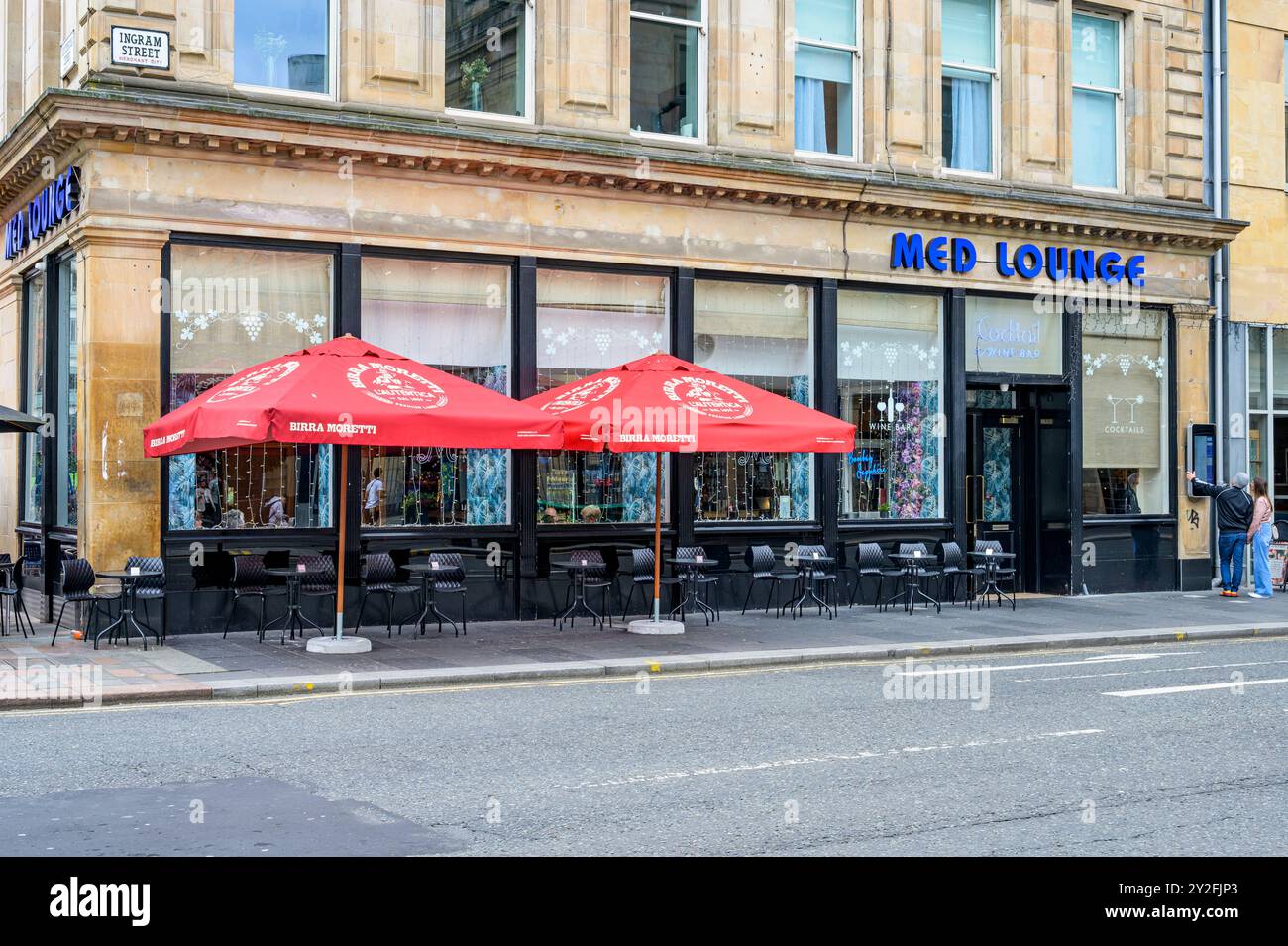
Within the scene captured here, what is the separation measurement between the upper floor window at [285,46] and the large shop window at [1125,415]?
1234 cm

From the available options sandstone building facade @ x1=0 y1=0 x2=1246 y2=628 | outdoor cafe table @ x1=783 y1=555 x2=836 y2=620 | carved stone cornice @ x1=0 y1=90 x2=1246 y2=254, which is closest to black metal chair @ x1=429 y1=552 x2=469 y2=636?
sandstone building facade @ x1=0 y1=0 x2=1246 y2=628

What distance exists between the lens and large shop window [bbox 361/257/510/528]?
17.8 m

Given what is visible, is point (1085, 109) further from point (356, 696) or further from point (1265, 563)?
point (356, 696)

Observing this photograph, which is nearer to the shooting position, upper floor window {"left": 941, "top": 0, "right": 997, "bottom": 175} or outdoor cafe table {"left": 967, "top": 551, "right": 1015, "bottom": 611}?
outdoor cafe table {"left": 967, "top": 551, "right": 1015, "bottom": 611}

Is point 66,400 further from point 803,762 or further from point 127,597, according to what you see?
point 803,762

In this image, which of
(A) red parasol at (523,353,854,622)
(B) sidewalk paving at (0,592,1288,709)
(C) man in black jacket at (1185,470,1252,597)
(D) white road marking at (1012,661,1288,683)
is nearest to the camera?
(B) sidewalk paving at (0,592,1288,709)

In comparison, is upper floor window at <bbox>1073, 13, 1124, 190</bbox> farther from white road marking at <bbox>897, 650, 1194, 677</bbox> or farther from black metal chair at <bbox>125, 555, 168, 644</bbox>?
black metal chair at <bbox>125, 555, 168, 644</bbox>

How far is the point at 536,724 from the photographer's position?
10961 millimetres

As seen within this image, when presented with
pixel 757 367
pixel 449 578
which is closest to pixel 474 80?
pixel 757 367

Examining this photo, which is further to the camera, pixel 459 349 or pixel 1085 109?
pixel 1085 109

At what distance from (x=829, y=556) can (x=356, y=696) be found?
9299 millimetres

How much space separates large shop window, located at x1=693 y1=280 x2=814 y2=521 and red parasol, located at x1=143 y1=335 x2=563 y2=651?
16.4ft

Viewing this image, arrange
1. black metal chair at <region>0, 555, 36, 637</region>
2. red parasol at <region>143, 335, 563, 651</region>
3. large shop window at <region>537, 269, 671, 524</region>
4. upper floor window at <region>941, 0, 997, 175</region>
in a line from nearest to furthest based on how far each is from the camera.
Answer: red parasol at <region>143, 335, 563, 651</region>
black metal chair at <region>0, 555, 36, 637</region>
large shop window at <region>537, 269, 671, 524</region>
upper floor window at <region>941, 0, 997, 175</region>

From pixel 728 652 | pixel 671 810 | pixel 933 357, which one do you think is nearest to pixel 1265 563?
pixel 933 357
